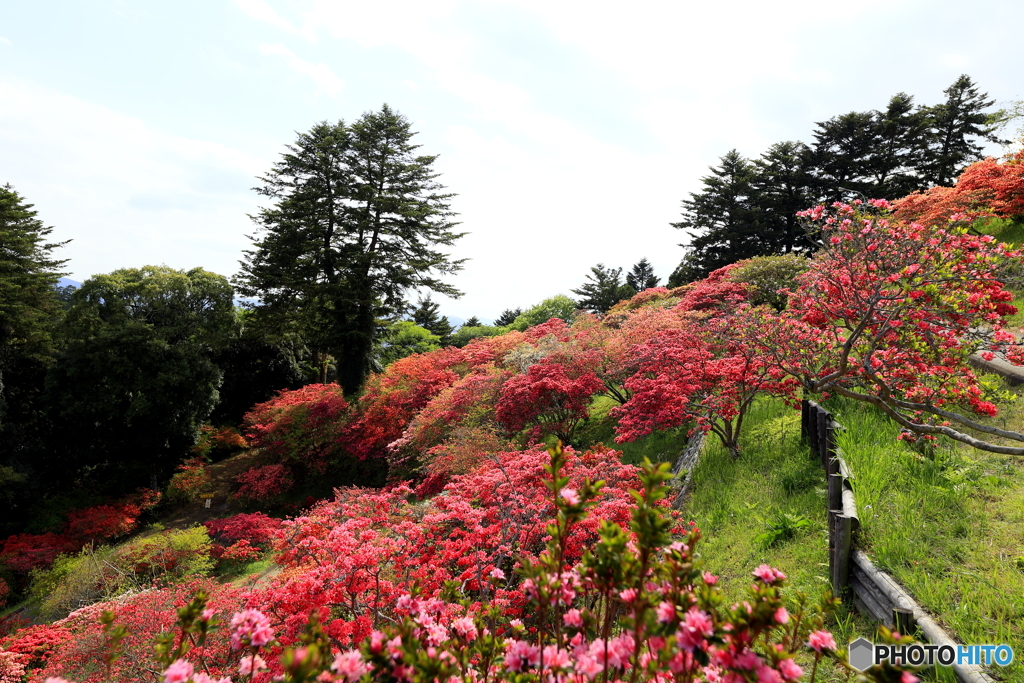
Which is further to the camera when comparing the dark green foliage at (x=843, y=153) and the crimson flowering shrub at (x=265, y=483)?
the dark green foliage at (x=843, y=153)

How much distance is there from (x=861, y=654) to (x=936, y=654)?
414 millimetres

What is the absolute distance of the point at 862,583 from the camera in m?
3.63

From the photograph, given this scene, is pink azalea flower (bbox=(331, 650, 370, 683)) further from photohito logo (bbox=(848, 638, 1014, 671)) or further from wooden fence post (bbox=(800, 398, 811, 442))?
wooden fence post (bbox=(800, 398, 811, 442))

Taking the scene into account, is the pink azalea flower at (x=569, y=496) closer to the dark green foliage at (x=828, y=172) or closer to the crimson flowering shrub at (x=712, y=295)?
the crimson flowering shrub at (x=712, y=295)

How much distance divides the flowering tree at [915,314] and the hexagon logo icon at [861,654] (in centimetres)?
177

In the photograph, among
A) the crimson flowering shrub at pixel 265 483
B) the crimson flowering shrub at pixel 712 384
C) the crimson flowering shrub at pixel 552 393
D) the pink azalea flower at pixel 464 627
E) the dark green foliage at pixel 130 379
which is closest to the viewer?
the pink azalea flower at pixel 464 627

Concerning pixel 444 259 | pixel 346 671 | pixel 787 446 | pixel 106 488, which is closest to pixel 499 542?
pixel 346 671

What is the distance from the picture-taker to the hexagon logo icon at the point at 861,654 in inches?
115

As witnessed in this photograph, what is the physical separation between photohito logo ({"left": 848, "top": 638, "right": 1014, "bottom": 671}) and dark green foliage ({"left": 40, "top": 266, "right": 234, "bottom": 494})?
18809 mm

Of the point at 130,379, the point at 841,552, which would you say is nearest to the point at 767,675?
the point at 841,552

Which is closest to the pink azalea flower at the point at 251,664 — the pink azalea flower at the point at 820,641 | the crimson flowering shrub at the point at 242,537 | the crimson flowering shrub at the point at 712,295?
the pink azalea flower at the point at 820,641

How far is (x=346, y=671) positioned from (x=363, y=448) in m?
13.1

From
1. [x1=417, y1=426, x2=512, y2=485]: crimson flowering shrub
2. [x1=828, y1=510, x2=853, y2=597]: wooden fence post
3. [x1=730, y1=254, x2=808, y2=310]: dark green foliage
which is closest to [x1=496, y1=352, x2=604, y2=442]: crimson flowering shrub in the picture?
[x1=417, y1=426, x2=512, y2=485]: crimson flowering shrub

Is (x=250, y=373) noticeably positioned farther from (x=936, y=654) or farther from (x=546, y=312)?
(x=936, y=654)
